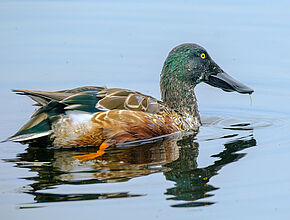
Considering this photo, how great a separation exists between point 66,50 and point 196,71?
4.42 meters

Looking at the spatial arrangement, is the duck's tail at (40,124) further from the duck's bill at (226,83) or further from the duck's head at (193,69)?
the duck's bill at (226,83)

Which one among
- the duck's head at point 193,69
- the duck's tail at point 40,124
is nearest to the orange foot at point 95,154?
the duck's tail at point 40,124

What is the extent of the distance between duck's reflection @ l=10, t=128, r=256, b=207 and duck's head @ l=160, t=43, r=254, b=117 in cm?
87

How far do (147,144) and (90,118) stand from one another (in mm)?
922

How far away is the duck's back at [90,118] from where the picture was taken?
358 inches

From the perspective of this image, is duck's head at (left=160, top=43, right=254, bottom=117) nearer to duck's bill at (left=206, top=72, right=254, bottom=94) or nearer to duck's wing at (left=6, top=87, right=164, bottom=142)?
duck's bill at (left=206, top=72, right=254, bottom=94)

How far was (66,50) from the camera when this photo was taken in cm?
1427

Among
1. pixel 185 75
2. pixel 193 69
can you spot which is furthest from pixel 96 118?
pixel 193 69

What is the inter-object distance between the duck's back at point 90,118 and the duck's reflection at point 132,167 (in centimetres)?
18

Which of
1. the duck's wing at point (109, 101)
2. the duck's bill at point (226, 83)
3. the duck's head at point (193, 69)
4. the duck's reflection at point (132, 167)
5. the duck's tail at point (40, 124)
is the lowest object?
the duck's reflection at point (132, 167)

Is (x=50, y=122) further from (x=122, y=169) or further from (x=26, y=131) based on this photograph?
(x=122, y=169)

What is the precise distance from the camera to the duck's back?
358 inches

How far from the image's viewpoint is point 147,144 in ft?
31.1

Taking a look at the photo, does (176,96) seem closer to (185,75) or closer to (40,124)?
(185,75)
